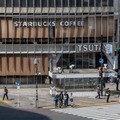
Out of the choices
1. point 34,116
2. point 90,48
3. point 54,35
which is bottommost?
point 34,116

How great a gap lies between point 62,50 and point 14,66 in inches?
338

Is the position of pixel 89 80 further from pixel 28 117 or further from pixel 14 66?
pixel 28 117

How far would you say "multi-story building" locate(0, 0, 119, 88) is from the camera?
166 ft

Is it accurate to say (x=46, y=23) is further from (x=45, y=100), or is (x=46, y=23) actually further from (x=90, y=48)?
(x=45, y=100)

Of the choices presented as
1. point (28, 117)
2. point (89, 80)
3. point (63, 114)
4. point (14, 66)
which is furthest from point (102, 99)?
point (14, 66)

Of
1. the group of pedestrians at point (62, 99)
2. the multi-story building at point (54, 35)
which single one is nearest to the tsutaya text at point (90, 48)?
the multi-story building at point (54, 35)

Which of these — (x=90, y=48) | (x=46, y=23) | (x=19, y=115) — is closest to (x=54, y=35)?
(x=46, y=23)

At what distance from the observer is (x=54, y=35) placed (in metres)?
51.3

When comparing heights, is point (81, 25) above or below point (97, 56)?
above

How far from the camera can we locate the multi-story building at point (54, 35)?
50688 millimetres

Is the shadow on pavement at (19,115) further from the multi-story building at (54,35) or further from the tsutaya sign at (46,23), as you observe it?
the tsutaya sign at (46,23)

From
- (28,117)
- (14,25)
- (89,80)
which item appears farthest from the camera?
(14,25)

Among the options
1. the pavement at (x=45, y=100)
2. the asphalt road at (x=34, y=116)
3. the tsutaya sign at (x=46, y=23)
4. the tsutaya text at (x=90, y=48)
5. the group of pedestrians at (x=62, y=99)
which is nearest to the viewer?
the asphalt road at (x=34, y=116)

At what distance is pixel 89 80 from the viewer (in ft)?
149
